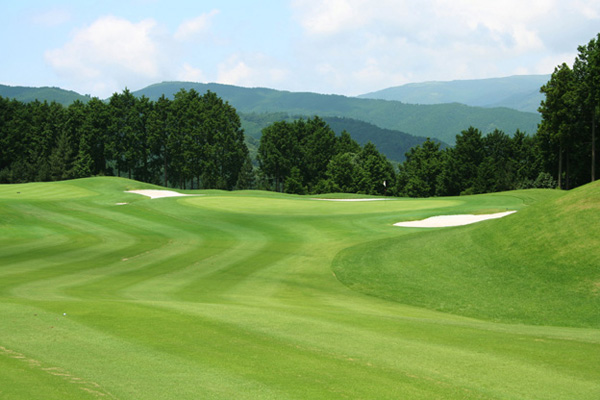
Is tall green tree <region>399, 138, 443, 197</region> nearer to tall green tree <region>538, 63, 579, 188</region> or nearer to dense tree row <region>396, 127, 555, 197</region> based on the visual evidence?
dense tree row <region>396, 127, 555, 197</region>

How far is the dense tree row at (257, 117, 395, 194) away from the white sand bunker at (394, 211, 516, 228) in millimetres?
75055

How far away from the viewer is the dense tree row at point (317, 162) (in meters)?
113

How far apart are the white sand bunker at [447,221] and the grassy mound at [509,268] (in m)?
9.36

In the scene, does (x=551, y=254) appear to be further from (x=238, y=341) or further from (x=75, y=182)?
(x=75, y=182)

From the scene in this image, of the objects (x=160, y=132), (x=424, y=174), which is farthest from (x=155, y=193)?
(x=424, y=174)

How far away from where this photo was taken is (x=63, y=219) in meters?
35.7

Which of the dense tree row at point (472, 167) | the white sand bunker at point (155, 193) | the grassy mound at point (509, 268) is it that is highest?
the dense tree row at point (472, 167)

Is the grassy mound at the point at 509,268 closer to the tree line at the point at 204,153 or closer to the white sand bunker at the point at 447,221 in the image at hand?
the white sand bunker at the point at 447,221

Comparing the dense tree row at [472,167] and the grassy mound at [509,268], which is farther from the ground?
the dense tree row at [472,167]

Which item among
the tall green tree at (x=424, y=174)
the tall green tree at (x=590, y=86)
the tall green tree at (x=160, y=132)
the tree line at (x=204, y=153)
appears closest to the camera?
the tall green tree at (x=590, y=86)

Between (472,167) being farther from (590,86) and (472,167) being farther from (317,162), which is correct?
(590,86)

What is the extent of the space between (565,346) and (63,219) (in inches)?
1288

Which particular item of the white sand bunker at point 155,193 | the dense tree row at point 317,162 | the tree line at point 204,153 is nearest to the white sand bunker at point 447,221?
the white sand bunker at point 155,193


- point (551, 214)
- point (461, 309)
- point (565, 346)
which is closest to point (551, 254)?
point (551, 214)
